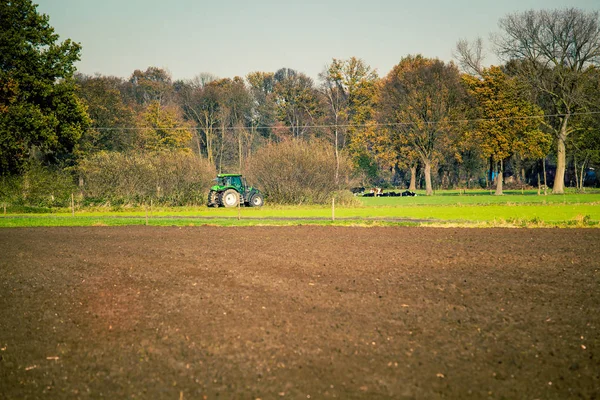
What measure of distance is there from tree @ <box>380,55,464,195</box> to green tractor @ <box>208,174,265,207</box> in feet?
97.8

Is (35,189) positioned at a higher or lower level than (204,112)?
lower

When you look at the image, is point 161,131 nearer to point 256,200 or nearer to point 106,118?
point 106,118

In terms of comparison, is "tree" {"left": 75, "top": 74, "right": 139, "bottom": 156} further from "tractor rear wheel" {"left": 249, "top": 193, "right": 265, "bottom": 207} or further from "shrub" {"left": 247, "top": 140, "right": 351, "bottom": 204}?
"tractor rear wheel" {"left": 249, "top": 193, "right": 265, "bottom": 207}

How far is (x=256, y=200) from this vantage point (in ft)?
136

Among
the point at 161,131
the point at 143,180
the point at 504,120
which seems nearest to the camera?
the point at 143,180

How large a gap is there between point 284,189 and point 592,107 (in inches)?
1398

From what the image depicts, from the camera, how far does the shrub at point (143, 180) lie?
1713 inches

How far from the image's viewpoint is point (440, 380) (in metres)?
6.91

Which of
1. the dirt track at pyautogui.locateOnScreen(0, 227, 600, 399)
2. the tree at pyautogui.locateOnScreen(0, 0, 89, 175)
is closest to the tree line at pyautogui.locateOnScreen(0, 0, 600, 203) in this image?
the tree at pyautogui.locateOnScreen(0, 0, 89, 175)

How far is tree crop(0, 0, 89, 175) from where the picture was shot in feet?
135

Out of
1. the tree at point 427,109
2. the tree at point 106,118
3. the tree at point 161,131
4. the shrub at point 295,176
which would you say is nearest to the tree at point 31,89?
the shrub at point 295,176

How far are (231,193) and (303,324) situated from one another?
31663 mm

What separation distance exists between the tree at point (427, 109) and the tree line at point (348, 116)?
16 cm

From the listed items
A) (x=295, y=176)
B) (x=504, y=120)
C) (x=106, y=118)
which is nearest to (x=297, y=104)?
(x=106, y=118)
